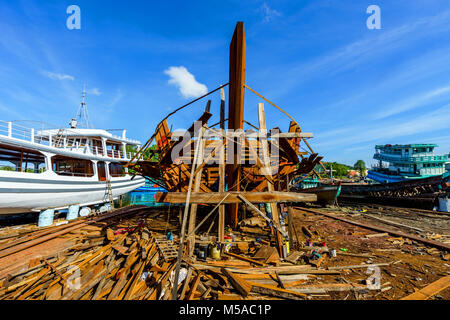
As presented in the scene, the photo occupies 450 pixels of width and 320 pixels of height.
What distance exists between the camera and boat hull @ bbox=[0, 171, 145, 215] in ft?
30.0

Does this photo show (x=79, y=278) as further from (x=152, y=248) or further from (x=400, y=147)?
(x=400, y=147)

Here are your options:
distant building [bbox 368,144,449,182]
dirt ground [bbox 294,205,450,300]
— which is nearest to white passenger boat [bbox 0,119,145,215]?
dirt ground [bbox 294,205,450,300]

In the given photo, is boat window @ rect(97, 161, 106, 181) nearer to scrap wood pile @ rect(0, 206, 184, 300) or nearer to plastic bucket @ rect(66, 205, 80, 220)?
plastic bucket @ rect(66, 205, 80, 220)

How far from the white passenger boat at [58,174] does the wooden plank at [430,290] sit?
32.2 ft

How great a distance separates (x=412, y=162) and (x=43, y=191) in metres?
45.0

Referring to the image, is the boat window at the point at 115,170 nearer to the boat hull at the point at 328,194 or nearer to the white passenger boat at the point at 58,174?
the white passenger boat at the point at 58,174

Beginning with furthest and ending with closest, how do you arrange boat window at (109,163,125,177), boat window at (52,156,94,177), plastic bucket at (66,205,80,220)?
boat window at (109,163,125,177)
boat window at (52,156,94,177)
plastic bucket at (66,205,80,220)

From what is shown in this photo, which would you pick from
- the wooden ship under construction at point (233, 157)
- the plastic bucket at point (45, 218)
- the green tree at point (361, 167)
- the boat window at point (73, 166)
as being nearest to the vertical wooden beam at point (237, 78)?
the wooden ship under construction at point (233, 157)

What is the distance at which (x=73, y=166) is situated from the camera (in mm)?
15766

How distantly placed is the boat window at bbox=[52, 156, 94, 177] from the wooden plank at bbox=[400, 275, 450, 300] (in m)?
18.7

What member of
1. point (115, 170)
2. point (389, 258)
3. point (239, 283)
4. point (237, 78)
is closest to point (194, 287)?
point (239, 283)

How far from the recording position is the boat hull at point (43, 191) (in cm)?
915

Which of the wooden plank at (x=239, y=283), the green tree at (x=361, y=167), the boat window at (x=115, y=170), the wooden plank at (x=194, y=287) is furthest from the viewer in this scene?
the green tree at (x=361, y=167)

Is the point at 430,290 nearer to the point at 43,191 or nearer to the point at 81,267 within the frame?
the point at 81,267
